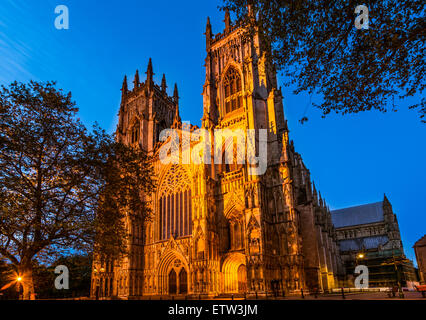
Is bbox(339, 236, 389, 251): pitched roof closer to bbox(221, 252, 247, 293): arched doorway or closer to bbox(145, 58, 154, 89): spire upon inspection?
bbox(221, 252, 247, 293): arched doorway

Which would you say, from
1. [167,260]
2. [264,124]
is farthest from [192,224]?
[264,124]

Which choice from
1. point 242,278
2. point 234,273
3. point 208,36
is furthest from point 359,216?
point 208,36

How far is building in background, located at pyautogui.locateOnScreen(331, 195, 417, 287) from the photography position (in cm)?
4444

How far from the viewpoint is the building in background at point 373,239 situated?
146 ft

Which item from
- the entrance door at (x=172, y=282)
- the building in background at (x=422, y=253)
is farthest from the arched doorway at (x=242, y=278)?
the building in background at (x=422, y=253)

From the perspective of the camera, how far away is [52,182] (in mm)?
12547

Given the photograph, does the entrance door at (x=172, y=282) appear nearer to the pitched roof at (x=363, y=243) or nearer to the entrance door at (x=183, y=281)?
the entrance door at (x=183, y=281)

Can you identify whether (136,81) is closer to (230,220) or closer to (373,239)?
(230,220)

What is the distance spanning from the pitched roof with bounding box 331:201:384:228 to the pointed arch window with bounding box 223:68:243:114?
133 feet

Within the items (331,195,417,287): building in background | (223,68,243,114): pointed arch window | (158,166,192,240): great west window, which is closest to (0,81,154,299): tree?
(158,166,192,240): great west window

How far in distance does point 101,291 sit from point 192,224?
13.0m
